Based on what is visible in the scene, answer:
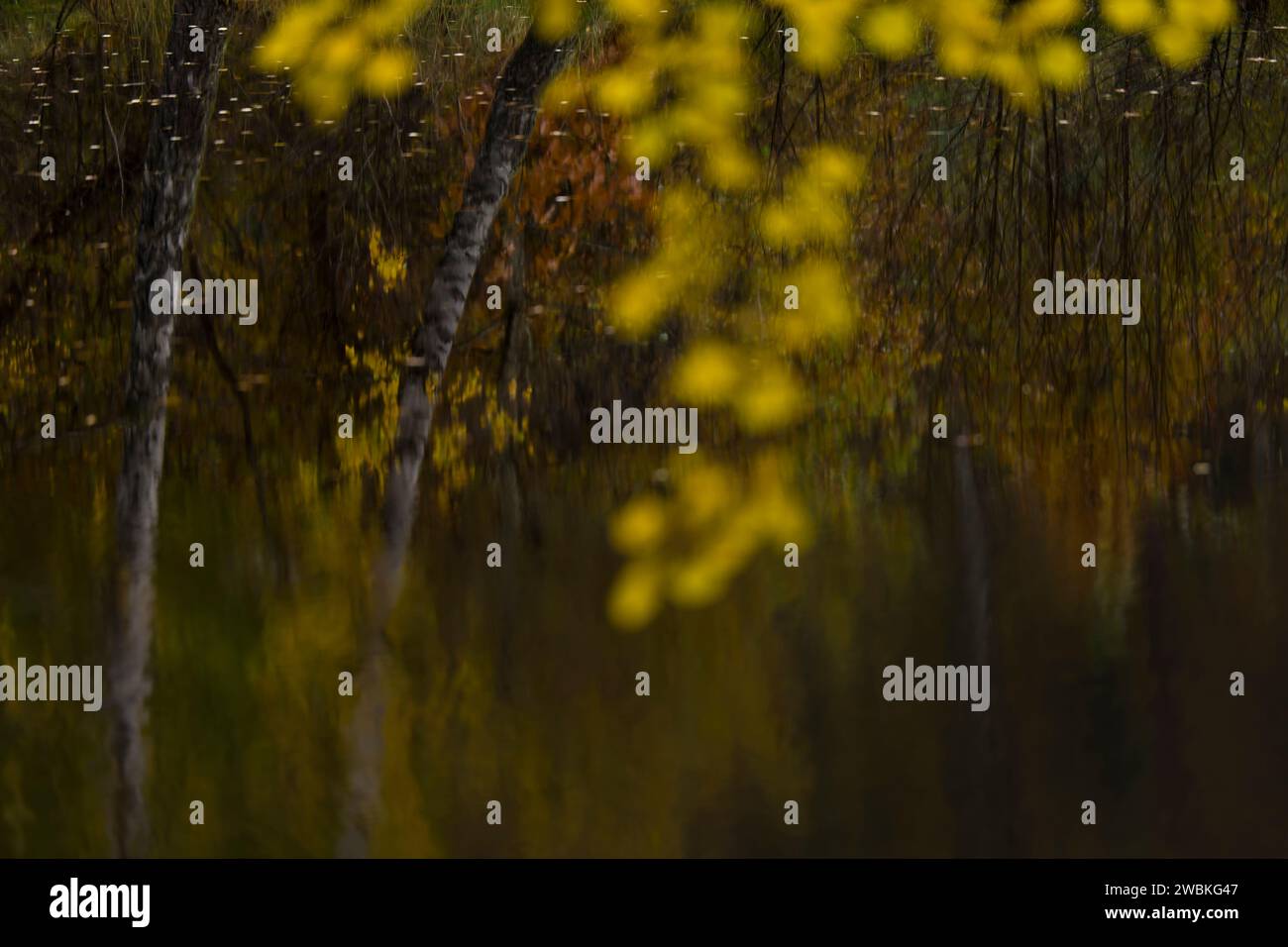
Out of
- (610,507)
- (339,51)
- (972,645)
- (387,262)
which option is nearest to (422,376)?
(387,262)

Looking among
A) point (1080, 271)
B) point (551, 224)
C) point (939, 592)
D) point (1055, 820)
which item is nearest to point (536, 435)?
point (551, 224)

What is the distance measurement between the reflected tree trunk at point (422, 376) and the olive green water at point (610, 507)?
0.04ft

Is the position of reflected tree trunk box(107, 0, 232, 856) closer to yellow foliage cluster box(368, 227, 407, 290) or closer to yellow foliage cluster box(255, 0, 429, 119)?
yellow foliage cluster box(255, 0, 429, 119)

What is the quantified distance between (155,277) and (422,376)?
0.49 metres

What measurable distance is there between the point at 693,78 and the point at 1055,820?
136 centimetres

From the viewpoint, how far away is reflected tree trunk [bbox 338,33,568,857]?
2.14 metres

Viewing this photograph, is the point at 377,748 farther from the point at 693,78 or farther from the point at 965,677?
the point at 693,78

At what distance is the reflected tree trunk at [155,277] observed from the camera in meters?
2.23

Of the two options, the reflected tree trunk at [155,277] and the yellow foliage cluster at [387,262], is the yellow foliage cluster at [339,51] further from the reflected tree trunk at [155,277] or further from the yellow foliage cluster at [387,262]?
the yellow foliage cluster at [387,262]

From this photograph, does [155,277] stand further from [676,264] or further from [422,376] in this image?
[676,264]

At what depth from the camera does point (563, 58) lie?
2.21m

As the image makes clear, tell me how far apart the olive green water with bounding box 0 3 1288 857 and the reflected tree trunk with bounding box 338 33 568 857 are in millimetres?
11

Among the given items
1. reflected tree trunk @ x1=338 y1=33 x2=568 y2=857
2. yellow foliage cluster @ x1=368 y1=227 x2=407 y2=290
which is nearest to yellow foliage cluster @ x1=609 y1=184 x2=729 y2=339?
reflected tree trunk @ x1=338 y1=33 x2=568 y2=857

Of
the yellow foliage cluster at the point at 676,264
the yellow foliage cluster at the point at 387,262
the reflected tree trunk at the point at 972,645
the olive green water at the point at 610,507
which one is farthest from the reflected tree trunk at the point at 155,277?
the reflected tree trunk at the point at 972,645
